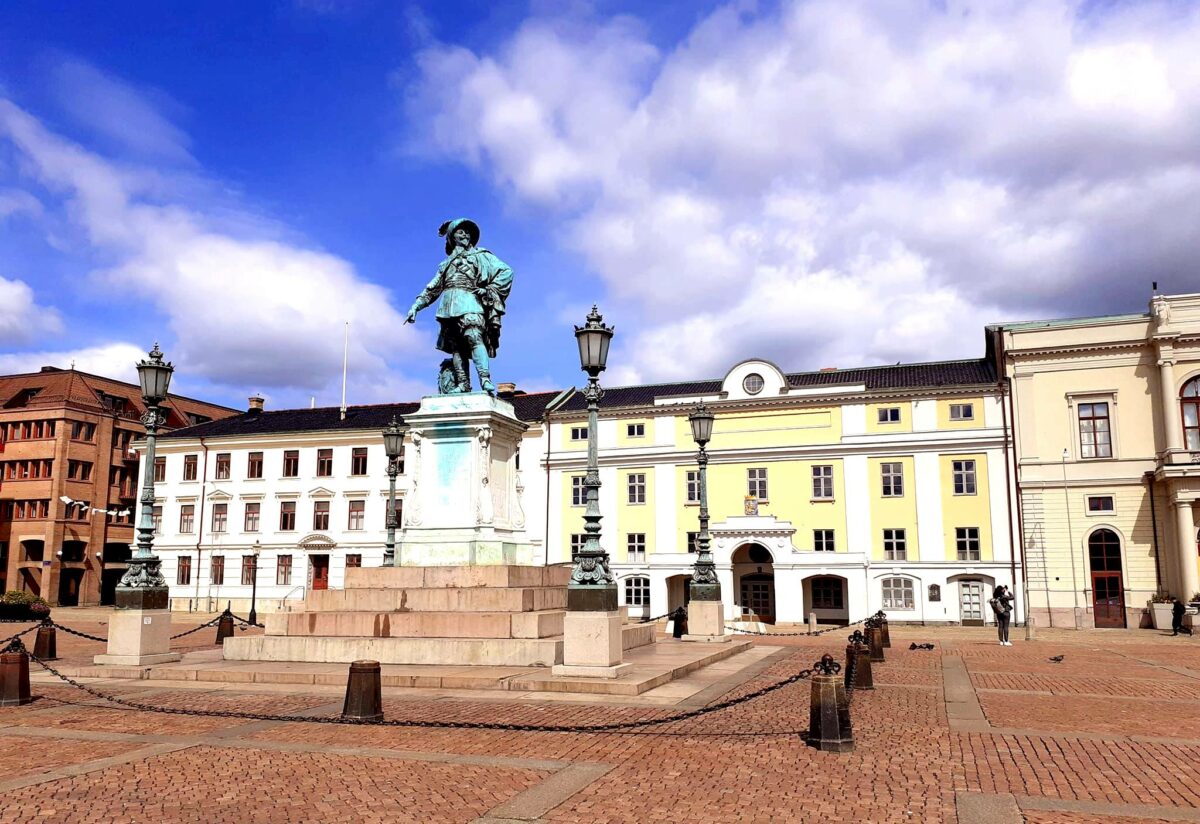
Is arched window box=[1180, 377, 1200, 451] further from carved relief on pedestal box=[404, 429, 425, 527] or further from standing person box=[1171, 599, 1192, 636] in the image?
carved relief on pedestal box=[404, 429, 425, 527]

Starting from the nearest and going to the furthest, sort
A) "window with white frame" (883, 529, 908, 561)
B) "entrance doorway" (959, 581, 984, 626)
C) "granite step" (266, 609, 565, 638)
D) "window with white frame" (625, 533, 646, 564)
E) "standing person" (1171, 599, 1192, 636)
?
1. "granite step" (266, 609, 565, 638)
2. "standing person" (1171, 599, 1192, 636)
3. "entrance doorway" (959, 581, 984, 626)
4. "window with white frame" (883, 529, 908, 561)
5. "window with white frame" (625, 533, 646, 564)

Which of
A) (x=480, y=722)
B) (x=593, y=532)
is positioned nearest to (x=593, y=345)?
(x=593, y=532)

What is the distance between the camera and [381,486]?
52.7m

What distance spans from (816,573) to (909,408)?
30.5 ft

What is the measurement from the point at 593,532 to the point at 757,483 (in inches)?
1327

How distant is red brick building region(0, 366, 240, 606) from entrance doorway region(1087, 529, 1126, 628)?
53.6 m

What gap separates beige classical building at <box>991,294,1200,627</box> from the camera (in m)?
39.3

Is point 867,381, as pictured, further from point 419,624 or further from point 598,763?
point 598,763

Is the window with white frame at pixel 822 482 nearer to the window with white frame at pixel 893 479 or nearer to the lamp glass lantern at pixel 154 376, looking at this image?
the window with white frame at pixel 893 479

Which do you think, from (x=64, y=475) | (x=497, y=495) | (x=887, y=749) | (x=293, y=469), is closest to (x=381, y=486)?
(x=293, y=469)

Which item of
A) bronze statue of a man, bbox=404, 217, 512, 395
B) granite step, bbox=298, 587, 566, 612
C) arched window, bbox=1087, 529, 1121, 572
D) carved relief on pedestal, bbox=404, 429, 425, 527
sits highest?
bronze statue of a man, bbox=404, 217, 512, 395

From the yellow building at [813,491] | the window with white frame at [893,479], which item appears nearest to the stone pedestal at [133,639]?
the yellow building at [813,491]

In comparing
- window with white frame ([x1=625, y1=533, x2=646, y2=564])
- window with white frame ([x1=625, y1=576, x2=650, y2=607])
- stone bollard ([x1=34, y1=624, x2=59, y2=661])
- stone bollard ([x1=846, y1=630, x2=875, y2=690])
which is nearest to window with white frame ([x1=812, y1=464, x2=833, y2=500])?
window with white frame ([x1=625, y1=533, x2=646, y2=564])

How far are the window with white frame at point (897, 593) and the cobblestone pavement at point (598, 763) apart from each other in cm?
2919
